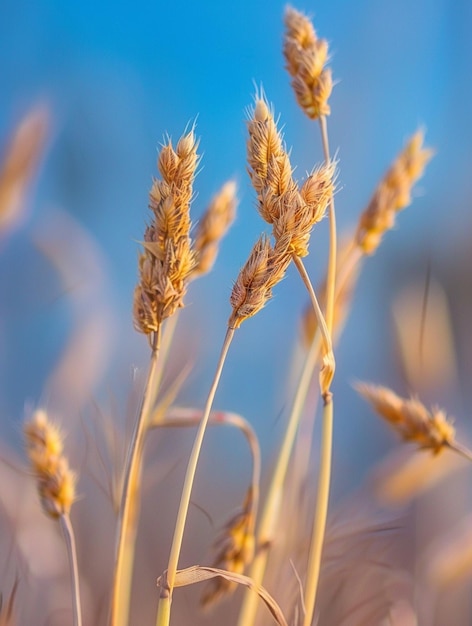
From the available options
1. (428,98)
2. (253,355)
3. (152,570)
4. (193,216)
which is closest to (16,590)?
(152,570)

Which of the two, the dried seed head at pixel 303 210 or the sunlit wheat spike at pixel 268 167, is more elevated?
the sunlit wheat spike at pixel 268 167

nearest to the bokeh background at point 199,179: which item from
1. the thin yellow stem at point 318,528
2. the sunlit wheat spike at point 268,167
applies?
the thin yellow stem at point 318,528

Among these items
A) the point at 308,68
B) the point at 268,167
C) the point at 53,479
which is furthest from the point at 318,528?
the point at 308,68

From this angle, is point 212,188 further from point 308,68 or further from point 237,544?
point 237,544

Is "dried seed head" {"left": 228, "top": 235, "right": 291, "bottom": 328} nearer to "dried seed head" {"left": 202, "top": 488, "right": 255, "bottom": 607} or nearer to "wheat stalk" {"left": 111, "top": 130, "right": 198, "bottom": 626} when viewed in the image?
"wheat stalk" {"left": 111, "top": 130, "right": 198, "bottom": 626}

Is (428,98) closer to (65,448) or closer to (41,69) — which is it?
(41,69)

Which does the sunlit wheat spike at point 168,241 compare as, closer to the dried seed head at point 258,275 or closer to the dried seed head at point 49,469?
the dried seed head at point 258,275
